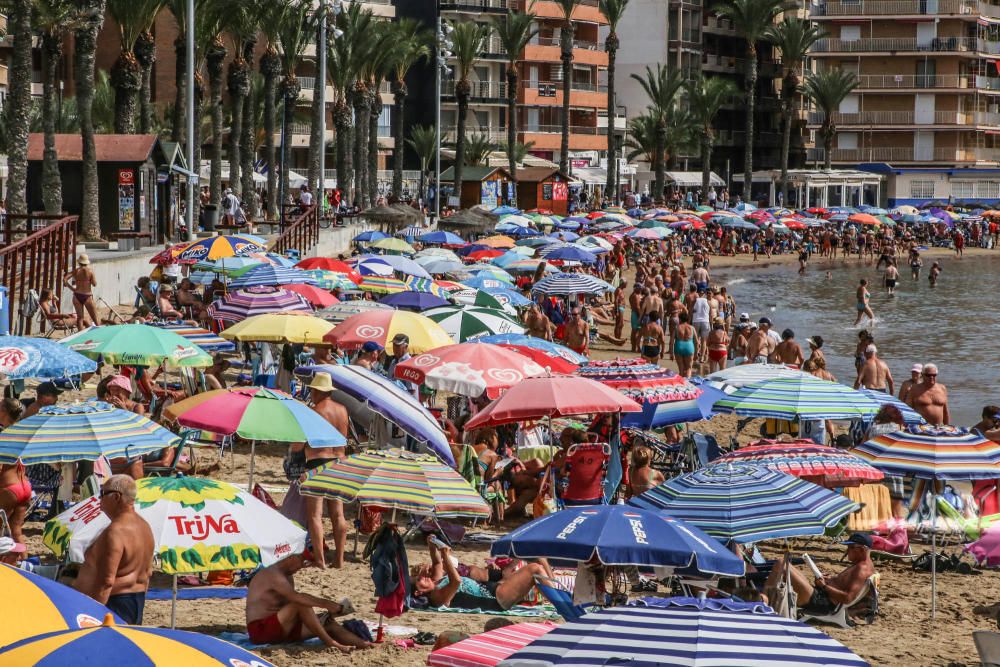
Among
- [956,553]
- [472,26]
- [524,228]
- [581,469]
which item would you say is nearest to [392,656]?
[581,469]

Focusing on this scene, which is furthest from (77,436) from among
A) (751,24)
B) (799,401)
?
(751,24)

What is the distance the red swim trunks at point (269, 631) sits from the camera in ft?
30.5

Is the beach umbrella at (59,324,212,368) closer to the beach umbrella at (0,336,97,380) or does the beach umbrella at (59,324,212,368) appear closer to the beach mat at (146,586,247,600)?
the beach umbrella at (0,336,97,380)

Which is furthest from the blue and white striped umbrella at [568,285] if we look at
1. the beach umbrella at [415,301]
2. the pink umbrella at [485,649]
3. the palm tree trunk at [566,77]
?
the palm tree trunk at [566,77]

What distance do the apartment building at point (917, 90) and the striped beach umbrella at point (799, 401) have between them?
78.7m

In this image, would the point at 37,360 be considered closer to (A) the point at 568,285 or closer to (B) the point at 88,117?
(A) the point at 568,285

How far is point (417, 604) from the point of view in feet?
35.2

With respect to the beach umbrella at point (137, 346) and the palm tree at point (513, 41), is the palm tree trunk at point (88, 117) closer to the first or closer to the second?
the beach umbrella at point (137, 346)

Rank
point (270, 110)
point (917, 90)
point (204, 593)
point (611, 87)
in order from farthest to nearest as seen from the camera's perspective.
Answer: point (917, 90), point (611, 87), point (270, 110), point (204, 593)

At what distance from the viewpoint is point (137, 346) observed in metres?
14.2

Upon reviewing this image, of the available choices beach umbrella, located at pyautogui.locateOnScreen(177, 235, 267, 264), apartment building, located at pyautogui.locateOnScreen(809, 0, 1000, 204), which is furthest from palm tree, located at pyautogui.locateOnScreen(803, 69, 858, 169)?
beach umbrella, located at pyautogui.locateOnScreen(177, 235, 267, 264)

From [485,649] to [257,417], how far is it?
412cm

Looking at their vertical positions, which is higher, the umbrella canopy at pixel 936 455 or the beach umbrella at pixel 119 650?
the beach umbrella at pixel 119 650

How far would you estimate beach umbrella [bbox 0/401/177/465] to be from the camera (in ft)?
32.7
